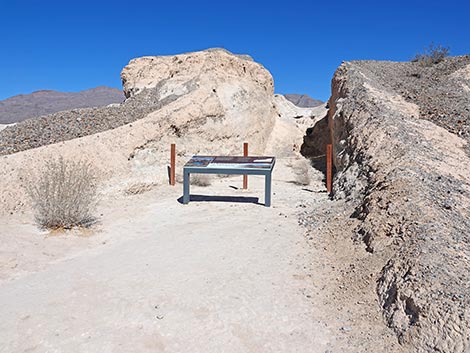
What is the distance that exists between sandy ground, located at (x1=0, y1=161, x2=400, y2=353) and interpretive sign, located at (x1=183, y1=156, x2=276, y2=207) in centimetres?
131

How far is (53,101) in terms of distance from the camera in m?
87.3

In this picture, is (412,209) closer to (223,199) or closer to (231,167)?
(231,167)

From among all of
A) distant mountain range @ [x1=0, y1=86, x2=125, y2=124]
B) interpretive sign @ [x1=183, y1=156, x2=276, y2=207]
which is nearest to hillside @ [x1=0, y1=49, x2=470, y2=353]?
interpretive sign @ [x1=183, y1=156, x2=276, y2=207]

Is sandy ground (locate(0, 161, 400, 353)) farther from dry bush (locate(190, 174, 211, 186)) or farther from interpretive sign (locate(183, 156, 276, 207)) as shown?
dry bush (locate(190, 174, 211, 186))

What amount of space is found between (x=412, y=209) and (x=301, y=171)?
8674mm

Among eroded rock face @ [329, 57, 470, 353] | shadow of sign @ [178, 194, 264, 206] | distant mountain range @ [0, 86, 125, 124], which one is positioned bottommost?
shadow of sign @ [178, 194, 264, 206]

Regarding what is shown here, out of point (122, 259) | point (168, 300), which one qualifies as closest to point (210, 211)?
point (122, 259)

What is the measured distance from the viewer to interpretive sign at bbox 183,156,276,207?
29.9 ft

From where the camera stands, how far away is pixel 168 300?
4480 mm

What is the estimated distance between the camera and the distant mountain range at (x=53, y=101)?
75.1 metres

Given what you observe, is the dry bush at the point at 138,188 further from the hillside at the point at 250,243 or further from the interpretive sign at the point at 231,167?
the interpretive sign at the point at 231,167

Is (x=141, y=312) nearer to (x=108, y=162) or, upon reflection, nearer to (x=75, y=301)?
(x=75, y=301)

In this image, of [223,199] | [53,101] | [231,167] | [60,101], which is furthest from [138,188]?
[53,101]

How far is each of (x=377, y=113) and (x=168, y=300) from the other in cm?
794
